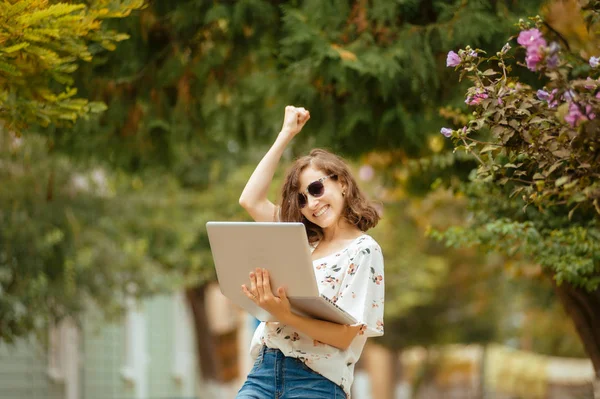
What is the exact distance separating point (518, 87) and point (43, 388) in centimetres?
1282

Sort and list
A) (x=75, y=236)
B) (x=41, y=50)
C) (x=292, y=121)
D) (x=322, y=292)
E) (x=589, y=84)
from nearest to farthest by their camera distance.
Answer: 1. (x=589, y=84)
2. (x=322, y=292)
3. (x=292, y=121)
4. (x=41, y=50)
5. (x=75, y=236)

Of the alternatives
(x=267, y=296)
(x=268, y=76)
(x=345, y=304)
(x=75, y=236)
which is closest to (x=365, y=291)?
(x=345, y=304)

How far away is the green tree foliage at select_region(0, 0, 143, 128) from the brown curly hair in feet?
4.95

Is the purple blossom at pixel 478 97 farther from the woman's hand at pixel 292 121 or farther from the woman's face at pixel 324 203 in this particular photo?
the woman's hand at pixel 292 121

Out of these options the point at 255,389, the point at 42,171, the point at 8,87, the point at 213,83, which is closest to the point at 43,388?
the point at 42,171

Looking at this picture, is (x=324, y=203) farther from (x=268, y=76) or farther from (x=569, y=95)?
(x=268, y=76)

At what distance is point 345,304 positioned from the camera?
→ 3926mm

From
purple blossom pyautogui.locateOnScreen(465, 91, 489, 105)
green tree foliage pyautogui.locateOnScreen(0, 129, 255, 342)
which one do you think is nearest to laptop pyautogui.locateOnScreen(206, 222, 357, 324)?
purple blossom pyautogui.locateOnScreen(465, 91, 489, 105)

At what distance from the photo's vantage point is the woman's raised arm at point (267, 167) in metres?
4.41

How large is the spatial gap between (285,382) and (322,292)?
0.41 meters

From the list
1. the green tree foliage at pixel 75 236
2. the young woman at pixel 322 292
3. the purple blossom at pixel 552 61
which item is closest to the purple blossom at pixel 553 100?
the purple blossom at pixel 552 61

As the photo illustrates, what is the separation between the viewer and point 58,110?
215 inches

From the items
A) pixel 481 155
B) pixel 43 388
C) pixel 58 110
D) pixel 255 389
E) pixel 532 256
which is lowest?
pixel 43 388

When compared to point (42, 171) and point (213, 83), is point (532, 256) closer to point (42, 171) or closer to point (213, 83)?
point (213, 83)
